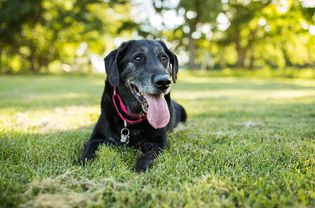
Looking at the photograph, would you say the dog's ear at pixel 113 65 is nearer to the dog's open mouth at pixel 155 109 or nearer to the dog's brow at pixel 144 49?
the dog's brow at pixel 144 49

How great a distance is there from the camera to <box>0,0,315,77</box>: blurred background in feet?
111

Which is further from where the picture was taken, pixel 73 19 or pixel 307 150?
pixel 73 19

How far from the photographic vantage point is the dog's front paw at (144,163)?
9.02 ft

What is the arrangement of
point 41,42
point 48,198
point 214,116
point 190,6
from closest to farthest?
point 48,198
point 214,116
point 190,6
point 41,42

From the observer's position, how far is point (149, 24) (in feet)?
127

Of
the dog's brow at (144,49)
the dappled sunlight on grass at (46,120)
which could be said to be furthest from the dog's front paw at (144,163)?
the dappled sunlight on grass at (46,120)

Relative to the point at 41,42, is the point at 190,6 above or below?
above

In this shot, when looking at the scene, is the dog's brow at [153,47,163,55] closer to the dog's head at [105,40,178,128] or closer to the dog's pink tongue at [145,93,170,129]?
the dog's head at [105,40,178,128]

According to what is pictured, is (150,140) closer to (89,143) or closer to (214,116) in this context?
(89,143)

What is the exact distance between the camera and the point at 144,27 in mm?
38438

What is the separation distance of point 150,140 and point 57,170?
1.26 m

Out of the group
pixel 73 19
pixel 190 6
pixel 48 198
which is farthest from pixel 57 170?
pixel 73 19

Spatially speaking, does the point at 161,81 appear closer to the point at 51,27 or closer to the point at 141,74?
the point at 141,74

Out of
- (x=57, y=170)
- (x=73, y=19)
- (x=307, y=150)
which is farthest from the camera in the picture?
(x=73, y=19)
